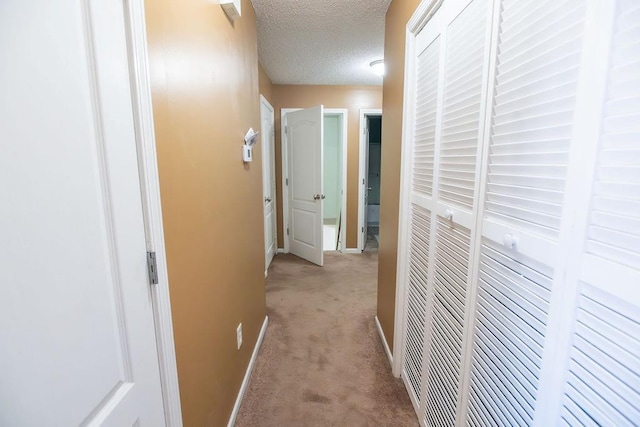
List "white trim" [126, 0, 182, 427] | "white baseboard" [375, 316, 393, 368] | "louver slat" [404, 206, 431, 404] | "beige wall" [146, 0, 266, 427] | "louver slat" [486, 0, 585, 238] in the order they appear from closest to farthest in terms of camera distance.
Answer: "louver slat" [486, 0, 585, 238] < "white trim" [126, 0, 182, 427] < "beige wall" [146, 0, 266, 427] < "louver slat" [404, 206, 431, 404] < "white baseboard" [375, 316, 393, 368]

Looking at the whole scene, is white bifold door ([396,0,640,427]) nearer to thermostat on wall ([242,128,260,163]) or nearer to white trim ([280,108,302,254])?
thermostat on wall ([242,128,260,163])

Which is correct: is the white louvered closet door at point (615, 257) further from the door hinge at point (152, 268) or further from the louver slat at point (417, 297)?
the door hinge at point (152, 268)

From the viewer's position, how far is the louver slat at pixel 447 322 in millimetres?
1104

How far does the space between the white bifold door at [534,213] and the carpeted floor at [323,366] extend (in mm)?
433

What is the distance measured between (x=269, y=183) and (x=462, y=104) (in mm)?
3103

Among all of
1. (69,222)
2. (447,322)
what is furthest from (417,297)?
(69,222)

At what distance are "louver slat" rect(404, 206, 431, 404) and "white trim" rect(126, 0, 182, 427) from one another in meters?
1.14

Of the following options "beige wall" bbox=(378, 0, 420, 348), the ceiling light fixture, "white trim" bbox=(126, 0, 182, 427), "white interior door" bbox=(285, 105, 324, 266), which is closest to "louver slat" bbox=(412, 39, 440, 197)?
"beige wall" bbox=(378, 0, 420, 348)

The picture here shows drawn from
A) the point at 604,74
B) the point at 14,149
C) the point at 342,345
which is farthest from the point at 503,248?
the point at 342,345

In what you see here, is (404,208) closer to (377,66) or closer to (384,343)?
(384,343)

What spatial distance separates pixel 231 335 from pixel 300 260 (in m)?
2.65

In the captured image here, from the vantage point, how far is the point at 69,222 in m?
0.54

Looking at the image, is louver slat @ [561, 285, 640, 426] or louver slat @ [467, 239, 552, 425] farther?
louver slat @ [467, 239, 552, 425]

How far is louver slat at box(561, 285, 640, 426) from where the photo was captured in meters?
0.48
